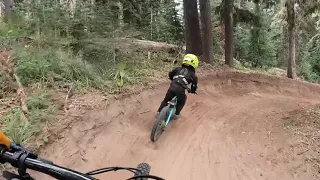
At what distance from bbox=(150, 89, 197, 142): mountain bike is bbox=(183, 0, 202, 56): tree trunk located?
6.82m

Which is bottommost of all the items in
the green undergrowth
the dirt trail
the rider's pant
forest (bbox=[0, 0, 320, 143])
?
the dirt trail

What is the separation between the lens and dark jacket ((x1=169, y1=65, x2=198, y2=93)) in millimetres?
9289

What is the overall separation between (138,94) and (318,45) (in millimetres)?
24031

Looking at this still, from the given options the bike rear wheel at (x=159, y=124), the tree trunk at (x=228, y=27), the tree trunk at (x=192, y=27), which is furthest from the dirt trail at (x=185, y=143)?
the tree trunk at (x=228, y=27)

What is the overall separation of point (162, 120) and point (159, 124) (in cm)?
13

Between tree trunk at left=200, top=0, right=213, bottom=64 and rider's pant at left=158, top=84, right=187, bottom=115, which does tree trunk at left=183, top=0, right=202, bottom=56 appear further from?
rider's pant at left=158, top=84, right=187, bottom=115

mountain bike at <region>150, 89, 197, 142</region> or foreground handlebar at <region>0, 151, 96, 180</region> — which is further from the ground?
foreground handlebar at <region>0, 151, 96, 180</region>

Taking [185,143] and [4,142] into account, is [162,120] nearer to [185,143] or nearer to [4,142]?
[185,143]

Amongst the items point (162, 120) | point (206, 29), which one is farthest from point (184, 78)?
point (206, 29)

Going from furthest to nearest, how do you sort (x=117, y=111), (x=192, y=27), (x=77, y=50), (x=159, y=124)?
1. (x=192, y=27)
2. (x=77, y=50)
3. (x=117, y=111)
4. (x=159, y=124)

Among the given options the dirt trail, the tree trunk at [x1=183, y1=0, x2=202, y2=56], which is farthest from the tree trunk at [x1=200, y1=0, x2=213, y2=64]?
the dirt trail

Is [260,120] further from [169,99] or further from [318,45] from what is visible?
[318,45]

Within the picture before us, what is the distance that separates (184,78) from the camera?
30.6 feet

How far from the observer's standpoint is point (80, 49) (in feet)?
34.0
